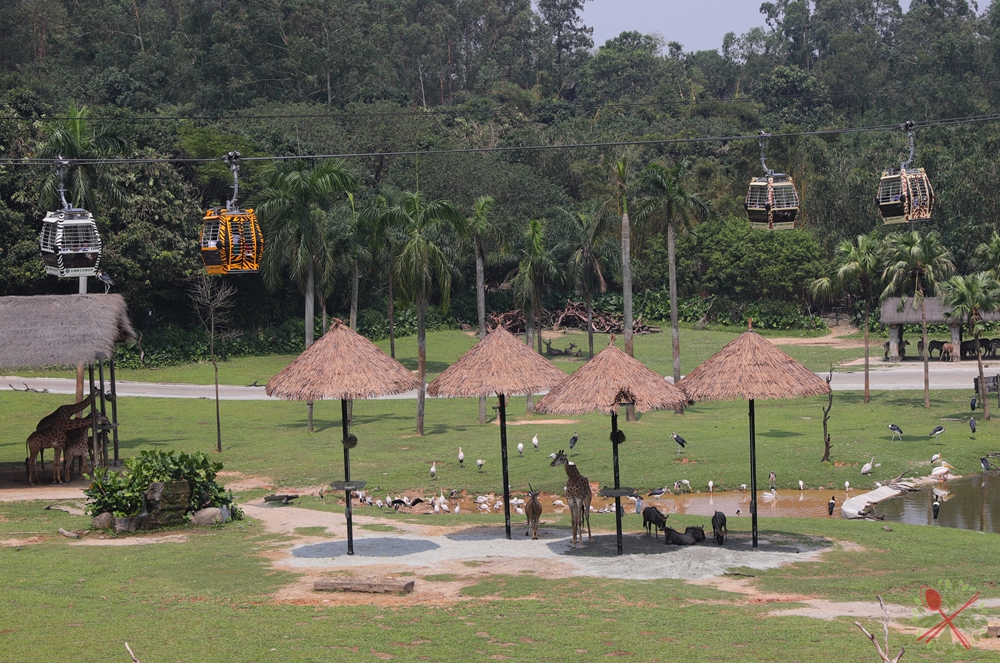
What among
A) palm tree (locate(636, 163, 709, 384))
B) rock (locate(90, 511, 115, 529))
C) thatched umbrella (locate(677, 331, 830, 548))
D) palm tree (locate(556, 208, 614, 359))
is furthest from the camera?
palm tree (locate(556, 208, 614, 359))

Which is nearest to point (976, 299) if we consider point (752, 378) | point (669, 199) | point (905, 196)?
point (669, 199)

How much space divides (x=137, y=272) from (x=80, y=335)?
97.5 feet

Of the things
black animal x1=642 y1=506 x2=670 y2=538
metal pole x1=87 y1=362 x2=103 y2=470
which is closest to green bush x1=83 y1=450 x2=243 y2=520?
metal pole x1=87 y1=362 x2=103 y2=470

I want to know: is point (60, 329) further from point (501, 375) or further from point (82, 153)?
point (501, 375)

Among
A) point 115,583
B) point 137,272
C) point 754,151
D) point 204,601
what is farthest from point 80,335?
point 754,151

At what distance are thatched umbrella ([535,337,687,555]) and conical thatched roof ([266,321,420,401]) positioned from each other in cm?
277

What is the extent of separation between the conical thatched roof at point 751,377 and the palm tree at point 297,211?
1975 cm

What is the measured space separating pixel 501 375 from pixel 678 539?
4.41 m

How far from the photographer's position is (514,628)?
14.7 metres

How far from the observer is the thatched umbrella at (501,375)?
20.6 m

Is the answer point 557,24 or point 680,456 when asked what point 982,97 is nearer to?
point 557,24

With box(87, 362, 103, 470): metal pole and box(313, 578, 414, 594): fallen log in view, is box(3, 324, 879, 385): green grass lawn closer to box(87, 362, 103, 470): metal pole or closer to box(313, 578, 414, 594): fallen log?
box(87, 362, 103, 470): metal pole

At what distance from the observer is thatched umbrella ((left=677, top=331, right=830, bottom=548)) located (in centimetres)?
1989

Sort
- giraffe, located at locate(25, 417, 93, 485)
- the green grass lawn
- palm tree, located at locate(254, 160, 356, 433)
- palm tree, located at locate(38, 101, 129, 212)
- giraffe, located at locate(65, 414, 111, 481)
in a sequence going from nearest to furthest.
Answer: giraffe, located at locate(25, 417, 93, 485) < giraffe, located at locate(65, 414, 111, 481) < palm tree, located at locate(38, 101, 129, 212) < palm tree, located at locate(254, 160, 356, 433) < the green grass lawn
